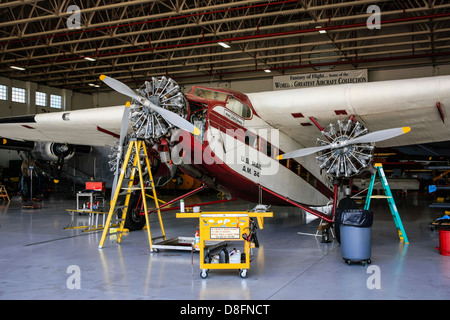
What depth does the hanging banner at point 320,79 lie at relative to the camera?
24000 mm

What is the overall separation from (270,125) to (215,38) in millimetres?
13983

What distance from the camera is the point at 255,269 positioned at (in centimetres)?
614

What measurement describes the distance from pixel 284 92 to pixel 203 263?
193 inches

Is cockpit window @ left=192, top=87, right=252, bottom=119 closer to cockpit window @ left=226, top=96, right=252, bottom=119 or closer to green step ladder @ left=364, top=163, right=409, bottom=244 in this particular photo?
cockpit window @ left=226, top=96, right=252, bottom=119

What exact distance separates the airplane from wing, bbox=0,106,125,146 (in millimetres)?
70

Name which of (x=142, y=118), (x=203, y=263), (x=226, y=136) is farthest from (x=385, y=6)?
(x=203, y=263)

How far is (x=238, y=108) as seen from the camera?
354 inches

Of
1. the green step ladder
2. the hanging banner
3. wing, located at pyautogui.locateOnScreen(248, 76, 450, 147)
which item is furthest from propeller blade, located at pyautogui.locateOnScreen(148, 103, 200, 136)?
the hanging banner

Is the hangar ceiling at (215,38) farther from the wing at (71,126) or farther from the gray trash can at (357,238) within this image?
the gray trash can at (357,238)

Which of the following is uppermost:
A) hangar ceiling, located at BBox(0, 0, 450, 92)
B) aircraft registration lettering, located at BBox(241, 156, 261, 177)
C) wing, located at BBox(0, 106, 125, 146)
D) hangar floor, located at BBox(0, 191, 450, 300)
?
hangar ceiling, located at BBox(0, 0, 450, 92)

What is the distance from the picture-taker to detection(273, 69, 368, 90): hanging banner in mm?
24000

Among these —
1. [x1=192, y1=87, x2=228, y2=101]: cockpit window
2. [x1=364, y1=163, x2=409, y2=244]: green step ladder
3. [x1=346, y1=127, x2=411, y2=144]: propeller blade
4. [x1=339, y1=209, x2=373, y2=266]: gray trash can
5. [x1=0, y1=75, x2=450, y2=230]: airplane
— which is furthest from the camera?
[x1=192, y1=87, x2=228, y2=101]: cockpit window

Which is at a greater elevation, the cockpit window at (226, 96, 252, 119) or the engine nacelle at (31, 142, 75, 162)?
the cockpit window at (226, 96, 252, 119)
